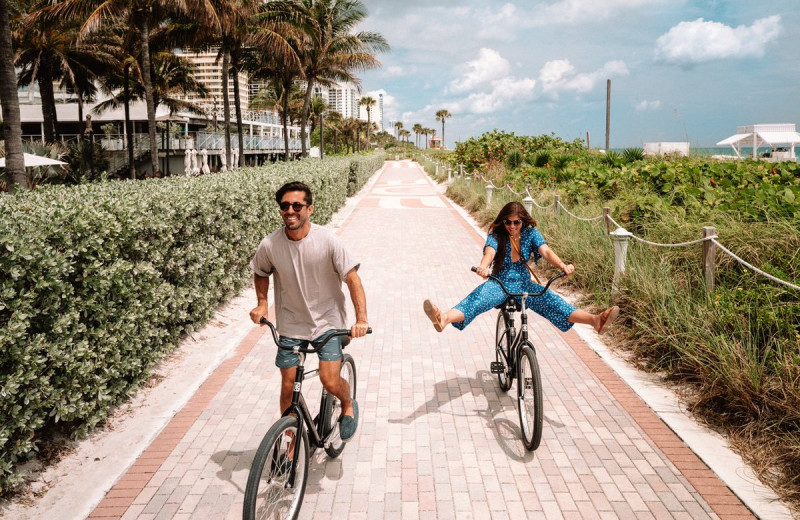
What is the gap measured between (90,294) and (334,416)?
197 centimetres

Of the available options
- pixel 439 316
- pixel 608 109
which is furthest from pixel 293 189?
pixel 608 109

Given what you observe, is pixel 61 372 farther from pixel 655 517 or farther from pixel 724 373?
pixel 724 373

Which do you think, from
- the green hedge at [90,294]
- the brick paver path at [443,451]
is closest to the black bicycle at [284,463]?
the brick paver path at [443,451]

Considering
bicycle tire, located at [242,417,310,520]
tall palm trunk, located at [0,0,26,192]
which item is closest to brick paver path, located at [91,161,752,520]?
bicycle tire, located at [242,417,310,520]

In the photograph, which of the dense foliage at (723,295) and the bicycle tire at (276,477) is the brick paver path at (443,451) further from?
the dense foliage at (723,295)

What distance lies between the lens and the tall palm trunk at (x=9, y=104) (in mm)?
10383

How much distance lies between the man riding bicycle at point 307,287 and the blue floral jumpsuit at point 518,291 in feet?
4.18

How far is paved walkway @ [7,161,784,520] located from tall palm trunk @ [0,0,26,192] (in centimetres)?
808

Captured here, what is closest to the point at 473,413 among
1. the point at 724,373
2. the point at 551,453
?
the point at 551,453

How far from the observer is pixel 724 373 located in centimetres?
446

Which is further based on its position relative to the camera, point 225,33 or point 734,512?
point 225,33

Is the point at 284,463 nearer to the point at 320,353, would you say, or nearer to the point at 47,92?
the point at 320,353

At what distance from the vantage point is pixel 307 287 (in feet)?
11.1

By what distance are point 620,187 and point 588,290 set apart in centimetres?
478
